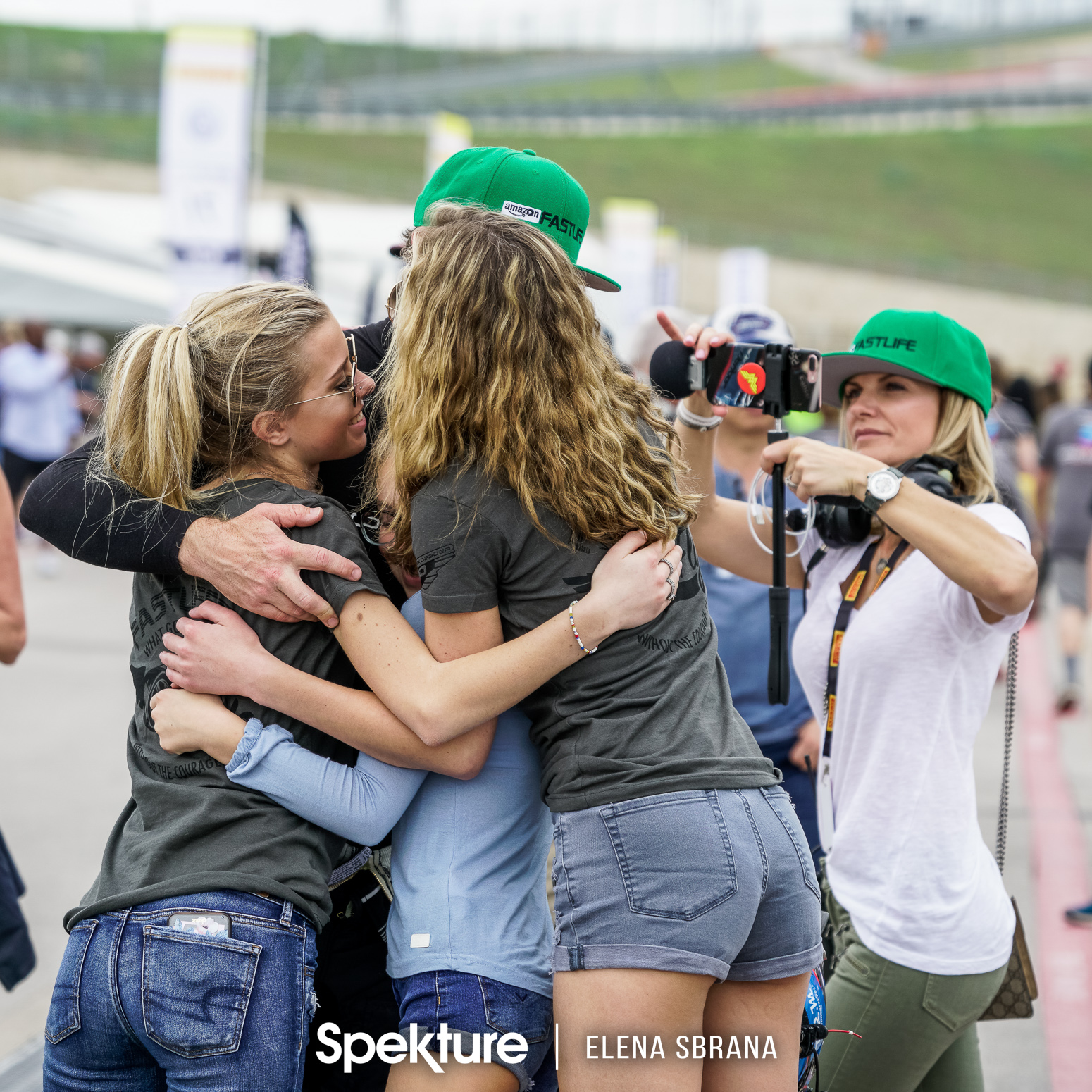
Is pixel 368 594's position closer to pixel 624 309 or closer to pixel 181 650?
pixel 181 650

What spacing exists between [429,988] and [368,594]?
600mm

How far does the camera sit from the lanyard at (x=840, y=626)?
8.35 ft

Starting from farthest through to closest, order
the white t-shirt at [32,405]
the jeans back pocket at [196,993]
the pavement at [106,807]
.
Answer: the white t-shirt at [32,405]
the pavement at [106,807]
the jeans back pocket at [196,993]

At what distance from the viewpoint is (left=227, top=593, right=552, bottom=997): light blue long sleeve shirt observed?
180 centimetres

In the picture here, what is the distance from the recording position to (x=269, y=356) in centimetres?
190

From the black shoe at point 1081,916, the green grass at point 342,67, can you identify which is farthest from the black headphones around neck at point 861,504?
the green grass at point 342,67

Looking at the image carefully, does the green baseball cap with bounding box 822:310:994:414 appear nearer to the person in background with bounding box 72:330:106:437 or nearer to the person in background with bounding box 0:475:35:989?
the person in background with bounding box 0:475:35:989

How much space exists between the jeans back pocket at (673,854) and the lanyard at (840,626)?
890 millimetres

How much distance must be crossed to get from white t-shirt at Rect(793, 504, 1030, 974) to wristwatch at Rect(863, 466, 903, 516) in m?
0.27

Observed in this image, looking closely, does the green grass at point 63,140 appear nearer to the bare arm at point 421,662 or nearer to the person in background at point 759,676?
the person in background at point 759,676

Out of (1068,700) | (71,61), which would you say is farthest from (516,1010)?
(71,61)

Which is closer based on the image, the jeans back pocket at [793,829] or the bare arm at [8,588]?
the jeans back pocket at [793,829]

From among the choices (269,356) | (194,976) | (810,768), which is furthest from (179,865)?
(810,768)

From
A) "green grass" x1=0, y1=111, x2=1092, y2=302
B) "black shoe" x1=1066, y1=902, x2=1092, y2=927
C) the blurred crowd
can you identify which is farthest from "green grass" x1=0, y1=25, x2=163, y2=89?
"black shoe" x1=1066, y1=902, x2=1092, y2=927
